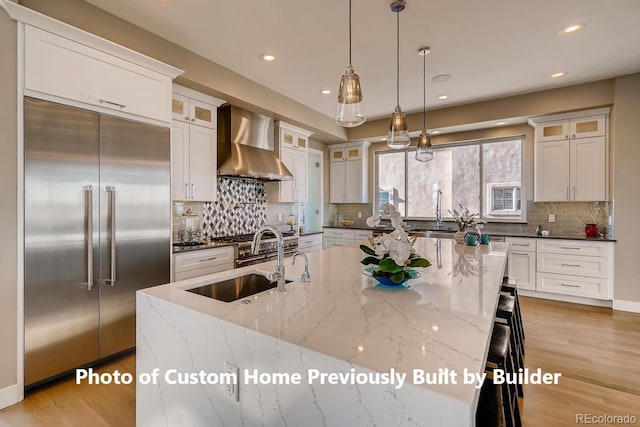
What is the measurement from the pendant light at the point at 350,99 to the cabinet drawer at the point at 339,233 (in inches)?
157

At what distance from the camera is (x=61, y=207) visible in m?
2.18

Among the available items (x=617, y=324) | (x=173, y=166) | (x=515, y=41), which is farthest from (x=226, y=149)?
(x=617, y=324)

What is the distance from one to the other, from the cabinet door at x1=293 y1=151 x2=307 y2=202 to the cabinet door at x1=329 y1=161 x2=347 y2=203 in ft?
3.76

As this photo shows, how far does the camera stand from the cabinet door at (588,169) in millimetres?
4066

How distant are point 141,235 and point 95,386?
45.2 inches

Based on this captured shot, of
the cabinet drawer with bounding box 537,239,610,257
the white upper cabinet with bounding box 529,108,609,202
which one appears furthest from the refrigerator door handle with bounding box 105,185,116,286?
the white upper cabinet with bounding box 529,108,609,202

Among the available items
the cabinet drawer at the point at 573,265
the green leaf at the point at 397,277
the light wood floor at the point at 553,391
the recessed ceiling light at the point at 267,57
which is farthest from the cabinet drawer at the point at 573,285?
the recessed ceiling light at the point at 267,57

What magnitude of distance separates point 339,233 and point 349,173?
124cm

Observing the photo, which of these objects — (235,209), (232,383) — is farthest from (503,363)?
(235,209)

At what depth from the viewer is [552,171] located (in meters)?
4.39

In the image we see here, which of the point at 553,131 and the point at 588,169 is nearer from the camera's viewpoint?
the point at 588,169

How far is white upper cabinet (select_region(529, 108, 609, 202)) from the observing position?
407 centimetres

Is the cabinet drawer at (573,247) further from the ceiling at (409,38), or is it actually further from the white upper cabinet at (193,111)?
the white upper cabinet at (193,111)

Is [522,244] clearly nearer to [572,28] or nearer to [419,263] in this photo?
[572,28]
